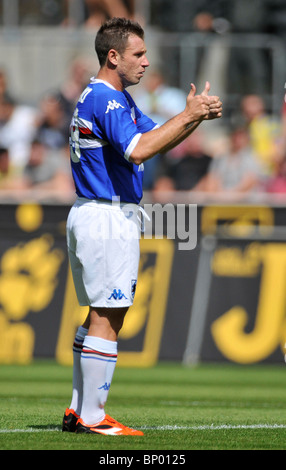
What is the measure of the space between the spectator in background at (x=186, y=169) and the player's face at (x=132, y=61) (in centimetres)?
796

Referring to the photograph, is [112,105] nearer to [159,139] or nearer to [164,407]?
[159,139]

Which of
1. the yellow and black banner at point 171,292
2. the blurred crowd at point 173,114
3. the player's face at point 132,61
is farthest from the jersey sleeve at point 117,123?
the blurred crowd at point 173,114

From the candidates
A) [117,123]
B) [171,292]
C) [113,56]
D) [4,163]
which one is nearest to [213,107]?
[117,123]

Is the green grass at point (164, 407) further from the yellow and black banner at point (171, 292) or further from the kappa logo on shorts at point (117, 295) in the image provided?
the kappa logo on shorts at point (117, 295)

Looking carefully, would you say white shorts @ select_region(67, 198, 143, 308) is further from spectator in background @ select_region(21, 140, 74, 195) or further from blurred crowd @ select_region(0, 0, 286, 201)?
spectator in background @ select_region(21, 140, 74, 195)

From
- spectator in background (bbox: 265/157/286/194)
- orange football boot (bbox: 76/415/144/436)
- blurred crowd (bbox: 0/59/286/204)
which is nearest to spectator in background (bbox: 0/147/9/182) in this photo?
blurred crowd (bbox: 0/59/286/204)

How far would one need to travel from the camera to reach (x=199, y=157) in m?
14.3

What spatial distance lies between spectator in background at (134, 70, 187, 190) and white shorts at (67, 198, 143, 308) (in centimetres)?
894

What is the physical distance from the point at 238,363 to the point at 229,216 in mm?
1928

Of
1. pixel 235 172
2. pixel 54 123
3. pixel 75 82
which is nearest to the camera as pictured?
pixel 235 172

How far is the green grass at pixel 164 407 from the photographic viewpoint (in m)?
5.50

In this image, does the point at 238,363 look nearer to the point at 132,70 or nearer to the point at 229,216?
the point at 229,216

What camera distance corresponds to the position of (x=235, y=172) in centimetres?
1399

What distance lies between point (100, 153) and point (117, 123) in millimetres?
287
